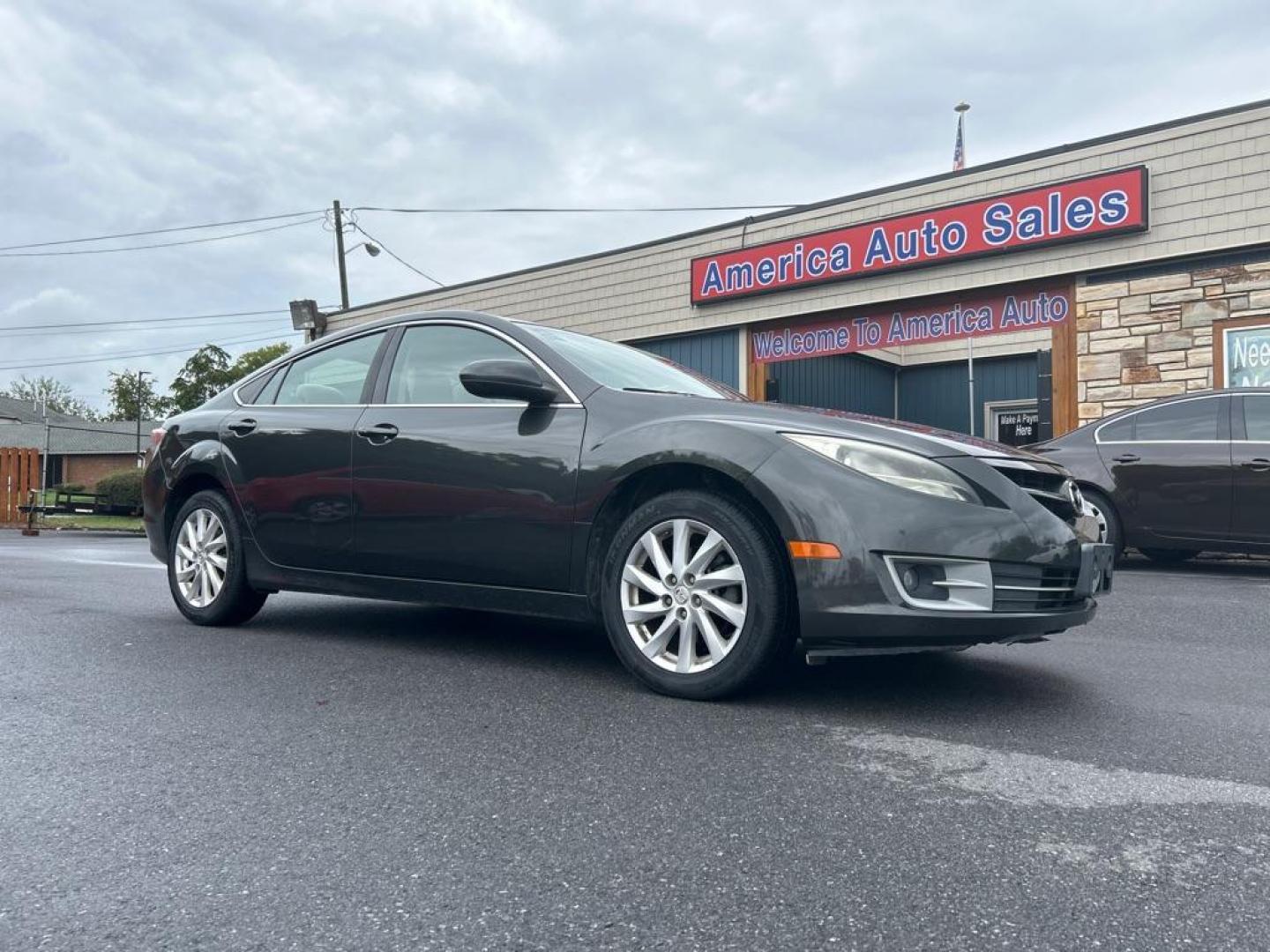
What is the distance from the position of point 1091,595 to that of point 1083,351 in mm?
9326

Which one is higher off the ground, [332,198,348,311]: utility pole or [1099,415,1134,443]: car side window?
[332,198,348,311]: utility pole

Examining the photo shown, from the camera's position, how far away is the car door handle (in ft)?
14.4

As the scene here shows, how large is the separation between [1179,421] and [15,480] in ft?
81.6

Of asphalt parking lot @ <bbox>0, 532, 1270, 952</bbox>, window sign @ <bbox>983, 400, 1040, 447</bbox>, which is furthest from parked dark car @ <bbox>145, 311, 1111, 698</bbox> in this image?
window sign @ <bbox>983, 400, 1040, 447</bbox>

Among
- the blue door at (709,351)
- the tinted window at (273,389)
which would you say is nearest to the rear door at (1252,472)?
the tinted window at (273,389)

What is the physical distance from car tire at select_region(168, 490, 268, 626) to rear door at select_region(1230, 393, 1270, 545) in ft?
22.3

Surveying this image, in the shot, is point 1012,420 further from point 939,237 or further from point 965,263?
point 939,237

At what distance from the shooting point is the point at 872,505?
10.5 ft

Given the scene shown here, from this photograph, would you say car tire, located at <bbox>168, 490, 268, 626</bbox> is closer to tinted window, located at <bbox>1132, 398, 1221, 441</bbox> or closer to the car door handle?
the car door handle

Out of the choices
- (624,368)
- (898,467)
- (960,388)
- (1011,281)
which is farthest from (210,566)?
(960,388)

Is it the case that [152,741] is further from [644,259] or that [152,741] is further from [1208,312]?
[644,259]

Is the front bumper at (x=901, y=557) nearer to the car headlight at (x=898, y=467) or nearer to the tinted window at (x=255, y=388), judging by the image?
the car headlight at (x=898, y=467)

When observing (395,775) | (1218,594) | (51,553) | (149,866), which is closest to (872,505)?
(395,775)

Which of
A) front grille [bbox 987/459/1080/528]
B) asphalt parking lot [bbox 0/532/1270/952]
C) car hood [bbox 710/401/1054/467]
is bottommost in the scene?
asphalt parking lot [bbox 0/532/1270/952]
